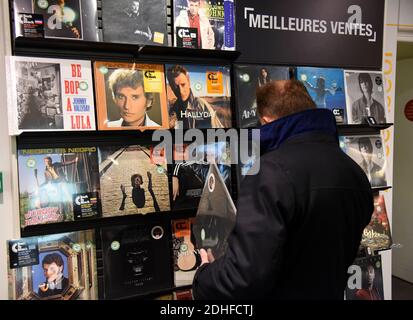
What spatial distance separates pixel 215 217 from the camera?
1675 millimetres

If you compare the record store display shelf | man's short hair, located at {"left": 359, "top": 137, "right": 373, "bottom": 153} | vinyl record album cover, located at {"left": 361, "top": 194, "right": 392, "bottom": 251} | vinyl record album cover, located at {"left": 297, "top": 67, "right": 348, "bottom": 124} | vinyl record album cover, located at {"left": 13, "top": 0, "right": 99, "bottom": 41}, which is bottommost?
vinyl record album cover, located at {"left": 361, "top": 194, "right": 392, "bottom": 251}

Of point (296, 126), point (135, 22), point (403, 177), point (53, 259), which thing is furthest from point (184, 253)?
point (403, 177)

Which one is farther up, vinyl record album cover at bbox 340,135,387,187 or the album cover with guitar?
vinyl record album cover at bbox 340,135,387,187

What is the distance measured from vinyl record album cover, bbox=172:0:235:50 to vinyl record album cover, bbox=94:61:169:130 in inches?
9.1

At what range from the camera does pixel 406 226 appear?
4.53 meters

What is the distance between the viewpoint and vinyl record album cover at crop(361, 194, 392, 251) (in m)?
2.68

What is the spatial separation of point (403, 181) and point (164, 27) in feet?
12.0

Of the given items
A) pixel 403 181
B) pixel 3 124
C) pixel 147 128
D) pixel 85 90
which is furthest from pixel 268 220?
pixel 403 181

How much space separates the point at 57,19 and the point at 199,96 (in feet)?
2.73

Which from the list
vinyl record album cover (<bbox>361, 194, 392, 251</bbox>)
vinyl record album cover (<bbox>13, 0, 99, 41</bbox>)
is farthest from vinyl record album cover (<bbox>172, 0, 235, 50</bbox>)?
vinyl record album cover (<bbox>361, 194, 392, 251</bbox>)

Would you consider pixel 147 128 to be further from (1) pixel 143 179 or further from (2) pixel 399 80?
(2) pixel 399 80

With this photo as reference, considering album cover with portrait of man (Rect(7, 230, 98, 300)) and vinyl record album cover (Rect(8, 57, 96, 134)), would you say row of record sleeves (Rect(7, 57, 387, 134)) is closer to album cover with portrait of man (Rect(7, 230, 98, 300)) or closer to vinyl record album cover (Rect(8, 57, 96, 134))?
vinyl record album cover (Rect(8, 57, 96, 134))

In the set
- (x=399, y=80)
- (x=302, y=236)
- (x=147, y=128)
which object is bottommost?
(x=302, y=236)

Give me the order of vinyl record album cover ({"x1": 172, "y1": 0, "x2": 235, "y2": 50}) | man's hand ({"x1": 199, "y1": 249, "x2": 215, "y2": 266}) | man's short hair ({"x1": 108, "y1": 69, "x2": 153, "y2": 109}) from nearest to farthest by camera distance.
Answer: man's hand ({"x1": 199, "y1": 249, "x2": 215, "y2": 266}), man's short hair ({"x1": 108, "y1": 69, "x2": 153, "y2": 109}), vinyl record album cover ({"x1": 172, "y1": 0, "x2": 235, "y2": 50})
